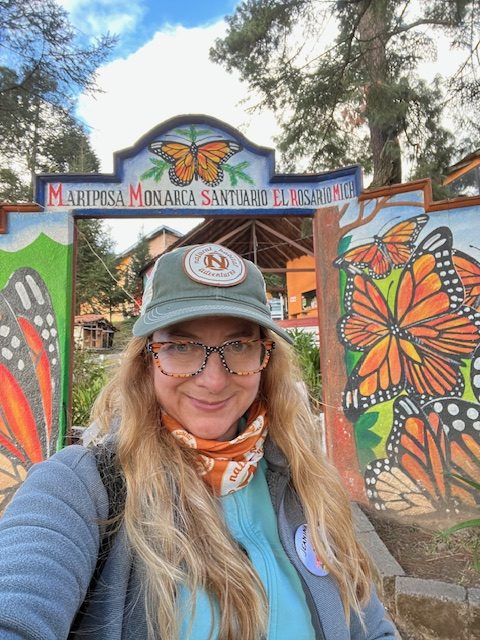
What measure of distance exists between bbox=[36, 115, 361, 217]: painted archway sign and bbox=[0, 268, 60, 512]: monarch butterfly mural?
35.1 inches

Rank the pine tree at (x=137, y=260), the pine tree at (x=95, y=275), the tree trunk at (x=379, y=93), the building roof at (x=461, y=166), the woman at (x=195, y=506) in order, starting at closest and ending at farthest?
the woman at (x=195, y=506), the tree trunk at (x=379, y=93), the building roof at (x=461, y=166), the pine tree at (x=95, y=275), the pine tree at (x=137, y=260)

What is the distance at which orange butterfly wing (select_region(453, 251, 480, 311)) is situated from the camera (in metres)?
3.79

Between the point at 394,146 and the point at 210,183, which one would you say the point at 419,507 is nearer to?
the point at 210,183

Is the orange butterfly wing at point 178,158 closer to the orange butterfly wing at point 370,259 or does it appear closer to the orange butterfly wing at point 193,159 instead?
the orange butterfly wing at point 193,159

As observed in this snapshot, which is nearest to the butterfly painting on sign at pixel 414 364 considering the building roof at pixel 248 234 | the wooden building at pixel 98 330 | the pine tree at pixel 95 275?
the building roof at pixel 248 234

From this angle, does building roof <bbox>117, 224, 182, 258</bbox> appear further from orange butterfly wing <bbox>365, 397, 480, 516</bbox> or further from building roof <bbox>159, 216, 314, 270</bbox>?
orange butterfly wing <bbox>365, 397, 480, 516</bbox>

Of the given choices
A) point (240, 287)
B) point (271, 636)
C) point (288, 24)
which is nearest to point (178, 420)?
point (240, 287)

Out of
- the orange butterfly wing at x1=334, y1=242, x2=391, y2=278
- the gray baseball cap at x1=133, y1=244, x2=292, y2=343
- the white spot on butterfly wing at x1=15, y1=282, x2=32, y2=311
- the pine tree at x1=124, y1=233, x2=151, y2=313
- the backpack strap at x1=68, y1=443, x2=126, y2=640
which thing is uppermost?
the pine tree at x1=124, y1=233, x2=151, y2=313

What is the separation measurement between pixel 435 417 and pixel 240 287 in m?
3.21

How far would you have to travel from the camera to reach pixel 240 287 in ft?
4.03

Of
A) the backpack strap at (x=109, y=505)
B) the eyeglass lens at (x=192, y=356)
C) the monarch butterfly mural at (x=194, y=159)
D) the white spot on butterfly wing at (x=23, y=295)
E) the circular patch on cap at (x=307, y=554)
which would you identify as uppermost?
the monarch butterfly mural at (x=194, y=159)

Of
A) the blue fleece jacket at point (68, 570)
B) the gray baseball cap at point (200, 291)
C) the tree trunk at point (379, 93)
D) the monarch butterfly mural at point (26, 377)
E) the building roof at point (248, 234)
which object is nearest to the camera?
the blue fleece jacket at point (68, 570)

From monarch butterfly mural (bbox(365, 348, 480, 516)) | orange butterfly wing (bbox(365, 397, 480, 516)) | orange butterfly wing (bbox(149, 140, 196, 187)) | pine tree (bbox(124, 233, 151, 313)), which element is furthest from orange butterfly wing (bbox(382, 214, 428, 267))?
pine tree (bbox(124, 233, 151, 313))

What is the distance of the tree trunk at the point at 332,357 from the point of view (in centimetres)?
389
